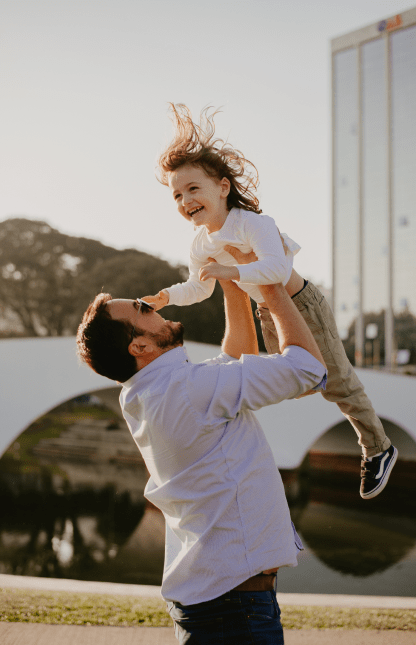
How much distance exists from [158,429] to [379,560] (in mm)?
10702

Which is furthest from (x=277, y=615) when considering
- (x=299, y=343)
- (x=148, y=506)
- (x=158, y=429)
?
(x=148, y=506)

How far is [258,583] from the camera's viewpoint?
1426 millimetres

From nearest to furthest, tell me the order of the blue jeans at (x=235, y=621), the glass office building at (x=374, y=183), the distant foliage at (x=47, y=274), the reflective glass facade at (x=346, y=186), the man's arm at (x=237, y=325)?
the blue jeans at (x=235, y=621) → the man's arm at (x=237, y=325) → the distant foliage at (x=47, y=274) → the glass office building at (x=374, y=183) → the reflective glass facade at (x=346, y=186)

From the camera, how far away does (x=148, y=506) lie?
47.4 ft

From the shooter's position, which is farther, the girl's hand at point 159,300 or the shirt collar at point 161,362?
the girl's hand at point 159,300

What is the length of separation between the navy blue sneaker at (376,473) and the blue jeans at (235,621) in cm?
98

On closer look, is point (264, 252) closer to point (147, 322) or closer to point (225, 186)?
point (225, 186)

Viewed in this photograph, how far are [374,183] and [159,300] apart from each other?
93.6 ft

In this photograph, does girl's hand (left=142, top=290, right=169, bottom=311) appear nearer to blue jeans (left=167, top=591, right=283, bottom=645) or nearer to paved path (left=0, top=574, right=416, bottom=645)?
blue jeans (left=167, top=591, right=283, bottom=645)

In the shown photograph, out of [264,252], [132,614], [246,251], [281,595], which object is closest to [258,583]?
[264,252]

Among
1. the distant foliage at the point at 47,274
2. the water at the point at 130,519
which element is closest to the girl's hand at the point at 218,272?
the water at the point at 130,519

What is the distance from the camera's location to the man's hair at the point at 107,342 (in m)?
1.51

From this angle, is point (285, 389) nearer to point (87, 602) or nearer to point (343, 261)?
point (87, 602)

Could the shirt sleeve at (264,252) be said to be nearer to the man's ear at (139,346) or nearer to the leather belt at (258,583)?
the man's ear at (139,346)
